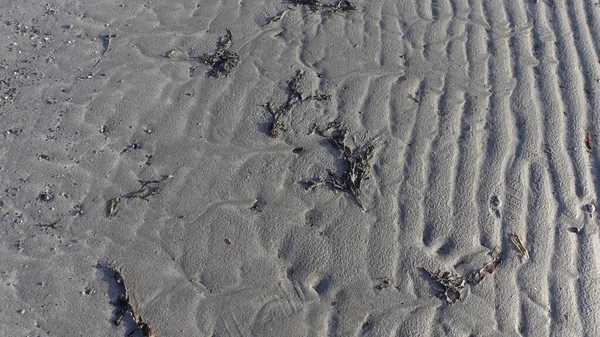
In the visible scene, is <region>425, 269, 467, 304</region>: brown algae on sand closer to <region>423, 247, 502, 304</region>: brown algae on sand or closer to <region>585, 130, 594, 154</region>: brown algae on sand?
<region>423, 247, 502, 304</region>: brown algae on sand

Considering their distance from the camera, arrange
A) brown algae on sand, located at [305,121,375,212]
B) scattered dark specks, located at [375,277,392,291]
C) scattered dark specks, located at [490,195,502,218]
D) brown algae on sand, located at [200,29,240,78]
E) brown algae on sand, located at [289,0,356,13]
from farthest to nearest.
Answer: brown algae on sand, located at [289,0,356,13] → brown algae on sand, located at [200,29,240,78] → brown algae on sand, located at [305,121,375,212] → scattered dark specks, located at [490,195,502,218] → scattered dark specks, located at [375,277,392,291]

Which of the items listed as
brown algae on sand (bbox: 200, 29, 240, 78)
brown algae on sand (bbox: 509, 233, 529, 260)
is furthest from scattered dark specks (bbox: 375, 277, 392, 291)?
brown algae on sand (bbox: 200, 29, 240, 78)

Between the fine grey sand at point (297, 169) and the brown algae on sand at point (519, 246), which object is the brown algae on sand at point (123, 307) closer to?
the fine grey sand at point (297, 169)

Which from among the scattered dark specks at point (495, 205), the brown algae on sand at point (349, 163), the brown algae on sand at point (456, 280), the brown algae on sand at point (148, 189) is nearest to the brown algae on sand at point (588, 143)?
the scattered dark specks at point (495, 205)

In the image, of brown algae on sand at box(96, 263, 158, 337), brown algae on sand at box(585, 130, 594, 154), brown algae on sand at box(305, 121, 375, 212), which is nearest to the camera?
brown algae on sand at box(96, 263, 158, 337)

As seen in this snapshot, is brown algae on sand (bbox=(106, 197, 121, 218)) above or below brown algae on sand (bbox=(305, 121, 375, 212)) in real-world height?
below

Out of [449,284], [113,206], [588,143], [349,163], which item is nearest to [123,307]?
[113,206]

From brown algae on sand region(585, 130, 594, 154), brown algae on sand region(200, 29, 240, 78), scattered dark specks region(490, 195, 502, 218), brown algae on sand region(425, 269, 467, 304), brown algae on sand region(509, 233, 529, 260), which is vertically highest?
brown algae on sand region(200, 29, 240, 78)

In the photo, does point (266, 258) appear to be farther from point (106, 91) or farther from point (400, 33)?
point (400, 33)
